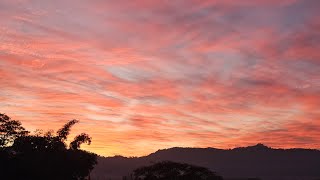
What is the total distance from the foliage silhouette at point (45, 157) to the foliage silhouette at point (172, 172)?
28.0ft

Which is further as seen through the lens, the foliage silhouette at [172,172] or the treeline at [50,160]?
the foliage silhouette at [172,172]

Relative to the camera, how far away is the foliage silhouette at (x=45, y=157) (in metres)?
51.6

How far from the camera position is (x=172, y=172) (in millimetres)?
68312

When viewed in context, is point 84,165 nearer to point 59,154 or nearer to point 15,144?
point 59,154

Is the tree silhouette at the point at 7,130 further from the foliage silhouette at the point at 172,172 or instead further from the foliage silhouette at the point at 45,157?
the foliage silhouette at the point at 172,172

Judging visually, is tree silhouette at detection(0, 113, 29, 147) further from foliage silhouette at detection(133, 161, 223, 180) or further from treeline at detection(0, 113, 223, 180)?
foliage silhouette at detection(133, 161, 223, 180)

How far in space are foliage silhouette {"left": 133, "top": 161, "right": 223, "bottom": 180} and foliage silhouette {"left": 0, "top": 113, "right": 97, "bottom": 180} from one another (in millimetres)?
8534

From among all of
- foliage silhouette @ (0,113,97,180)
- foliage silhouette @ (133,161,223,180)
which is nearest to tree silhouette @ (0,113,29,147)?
foliage silhouette @ (0,113,97,180)

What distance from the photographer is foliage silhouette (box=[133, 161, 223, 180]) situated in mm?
67625

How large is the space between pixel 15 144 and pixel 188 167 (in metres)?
27.6

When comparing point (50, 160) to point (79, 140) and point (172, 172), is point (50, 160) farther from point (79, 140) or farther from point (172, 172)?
point (172, 172)

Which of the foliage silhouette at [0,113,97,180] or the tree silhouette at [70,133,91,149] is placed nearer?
the foliage silhouette at [0,113,97,180]

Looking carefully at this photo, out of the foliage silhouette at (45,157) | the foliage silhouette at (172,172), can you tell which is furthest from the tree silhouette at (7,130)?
the foliage silhouette at (172,172)

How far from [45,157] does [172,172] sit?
20.7 meters
